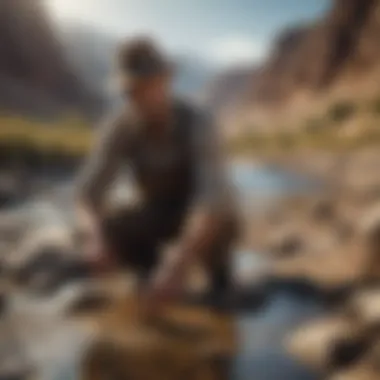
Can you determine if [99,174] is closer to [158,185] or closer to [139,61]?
[158,185]

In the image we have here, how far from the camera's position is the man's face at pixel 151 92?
1688mm

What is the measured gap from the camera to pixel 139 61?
1.69 m

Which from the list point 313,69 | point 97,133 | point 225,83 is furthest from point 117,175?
point 313,69

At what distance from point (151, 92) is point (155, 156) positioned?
12 centimetres

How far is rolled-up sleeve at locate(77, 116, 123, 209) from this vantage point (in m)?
1.71

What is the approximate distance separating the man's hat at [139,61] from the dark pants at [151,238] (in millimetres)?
242

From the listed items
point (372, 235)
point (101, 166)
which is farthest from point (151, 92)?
point (372, 235)

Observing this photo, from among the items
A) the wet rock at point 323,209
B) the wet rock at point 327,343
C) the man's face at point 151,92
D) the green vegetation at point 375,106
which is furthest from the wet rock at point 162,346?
the green vegetation at point 375,106

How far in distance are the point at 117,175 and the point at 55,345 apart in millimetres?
329

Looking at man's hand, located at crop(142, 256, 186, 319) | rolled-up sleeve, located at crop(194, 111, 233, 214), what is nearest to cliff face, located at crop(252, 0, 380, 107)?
rolled-up sleeve, located at crop(194, 111, 233, 214)

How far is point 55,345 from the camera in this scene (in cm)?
166

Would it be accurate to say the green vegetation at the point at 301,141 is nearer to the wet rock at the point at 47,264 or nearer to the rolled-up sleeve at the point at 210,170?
the rolled-up sleeve at the point at 210,170

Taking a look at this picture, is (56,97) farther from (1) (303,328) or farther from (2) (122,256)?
(1) (303,328)

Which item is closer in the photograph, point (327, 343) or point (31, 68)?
point (327, 343)
